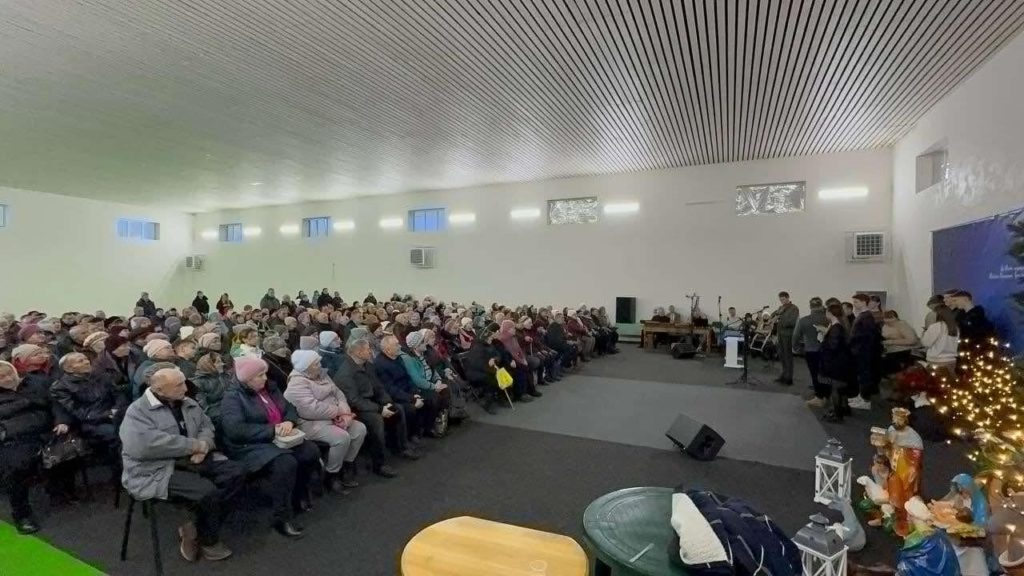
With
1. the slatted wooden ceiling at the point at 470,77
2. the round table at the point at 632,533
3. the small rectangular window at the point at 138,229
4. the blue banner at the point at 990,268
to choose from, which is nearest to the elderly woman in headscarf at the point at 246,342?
the slatted wooden ceiling at the point at 470,77

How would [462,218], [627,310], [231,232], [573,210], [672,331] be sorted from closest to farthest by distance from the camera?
[672,331], [627,310], [573,210], [462,218], [231,232]

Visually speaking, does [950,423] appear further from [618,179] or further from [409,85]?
[618,179]

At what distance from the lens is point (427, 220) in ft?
45.6

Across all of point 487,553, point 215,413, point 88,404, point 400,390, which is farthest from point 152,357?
point 487,553

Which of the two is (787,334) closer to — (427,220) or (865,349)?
(865,349)

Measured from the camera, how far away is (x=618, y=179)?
11.6 metres

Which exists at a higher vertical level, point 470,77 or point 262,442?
point 470,77

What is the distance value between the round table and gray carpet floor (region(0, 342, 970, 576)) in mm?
980

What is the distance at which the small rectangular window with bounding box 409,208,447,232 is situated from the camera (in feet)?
45.0

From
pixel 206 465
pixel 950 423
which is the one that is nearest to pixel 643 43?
pixel 950 423

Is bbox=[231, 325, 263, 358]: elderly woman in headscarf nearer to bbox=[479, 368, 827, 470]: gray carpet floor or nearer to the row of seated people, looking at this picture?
the row of seated people

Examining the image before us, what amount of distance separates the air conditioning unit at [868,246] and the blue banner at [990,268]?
9.40 feet

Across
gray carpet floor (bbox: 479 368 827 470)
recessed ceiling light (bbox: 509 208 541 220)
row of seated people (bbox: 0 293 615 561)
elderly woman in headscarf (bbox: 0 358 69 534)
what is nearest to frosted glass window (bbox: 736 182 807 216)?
recessed ceiling light (bbox: 509 208 541 220)

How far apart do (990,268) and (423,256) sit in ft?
37.3
